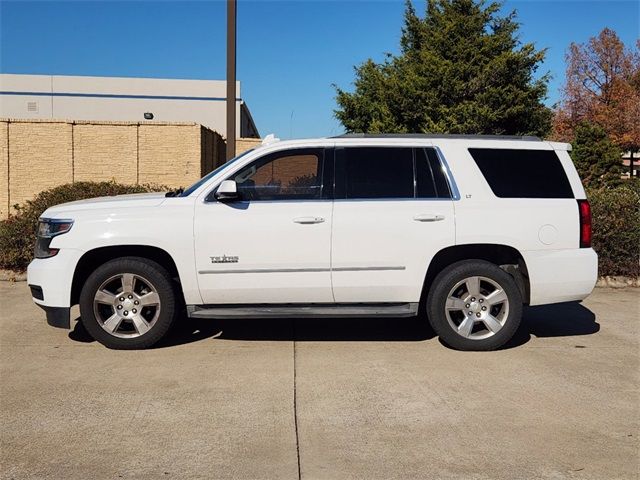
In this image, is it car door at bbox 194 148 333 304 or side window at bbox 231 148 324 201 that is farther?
side window at bbox 231 148 324 201

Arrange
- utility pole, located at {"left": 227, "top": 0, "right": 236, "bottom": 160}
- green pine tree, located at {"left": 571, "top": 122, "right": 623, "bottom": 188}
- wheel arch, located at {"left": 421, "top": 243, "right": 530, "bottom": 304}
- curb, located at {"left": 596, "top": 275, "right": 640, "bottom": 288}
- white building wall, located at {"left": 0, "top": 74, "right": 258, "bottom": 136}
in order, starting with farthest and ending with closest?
1. white building wall, located at {"left": 0, "top": 74, "right": 258, "bottom": 136}
2. green pine tree, located at {"left": 571, "top": 122, "right": 623, "bottom": 188}
3. utility pole, located at {"left": 227, "top": 0, "right": 236, "bottom": 160}
4. curb, located at {"left": 596, "top": 275, "right": 640, "bottom": 288}
5. wheel arch, located at {"left": 421, "top": 243, "right": 530, "bottom": 304}

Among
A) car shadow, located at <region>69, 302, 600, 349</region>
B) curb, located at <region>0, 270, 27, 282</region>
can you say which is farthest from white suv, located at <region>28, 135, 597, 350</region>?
curb, located at <region>0, 270, 27, 282</region>

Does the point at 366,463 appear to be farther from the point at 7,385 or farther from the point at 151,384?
the point at 7,385

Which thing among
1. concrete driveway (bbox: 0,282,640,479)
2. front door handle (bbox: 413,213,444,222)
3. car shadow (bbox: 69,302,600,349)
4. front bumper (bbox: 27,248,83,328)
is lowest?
concrete driveway (bbox: 0,282,640,479)

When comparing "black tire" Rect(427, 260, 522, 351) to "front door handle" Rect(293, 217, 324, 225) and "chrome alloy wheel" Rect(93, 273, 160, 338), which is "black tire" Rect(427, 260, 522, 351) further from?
"chrome alloy wheel" Rect(93, 273, 160, 338)

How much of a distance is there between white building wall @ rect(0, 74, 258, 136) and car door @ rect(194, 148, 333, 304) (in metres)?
43.4

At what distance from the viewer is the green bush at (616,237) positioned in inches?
367

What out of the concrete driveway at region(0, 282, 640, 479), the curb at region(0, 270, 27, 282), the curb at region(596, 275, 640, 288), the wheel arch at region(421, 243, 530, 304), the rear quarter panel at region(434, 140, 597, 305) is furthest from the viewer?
the curb at region(596, 275, 640, 288)

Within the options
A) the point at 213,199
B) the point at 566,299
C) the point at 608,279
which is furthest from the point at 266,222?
the point at 608,279

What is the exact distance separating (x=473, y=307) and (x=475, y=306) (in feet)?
0.07

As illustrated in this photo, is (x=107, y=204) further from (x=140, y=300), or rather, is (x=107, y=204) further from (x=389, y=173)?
(x=389, y=173)

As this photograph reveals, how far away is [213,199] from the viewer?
19.0ft

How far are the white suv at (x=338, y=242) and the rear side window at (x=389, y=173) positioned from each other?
1 centimetres

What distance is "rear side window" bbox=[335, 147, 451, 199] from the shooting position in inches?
232
